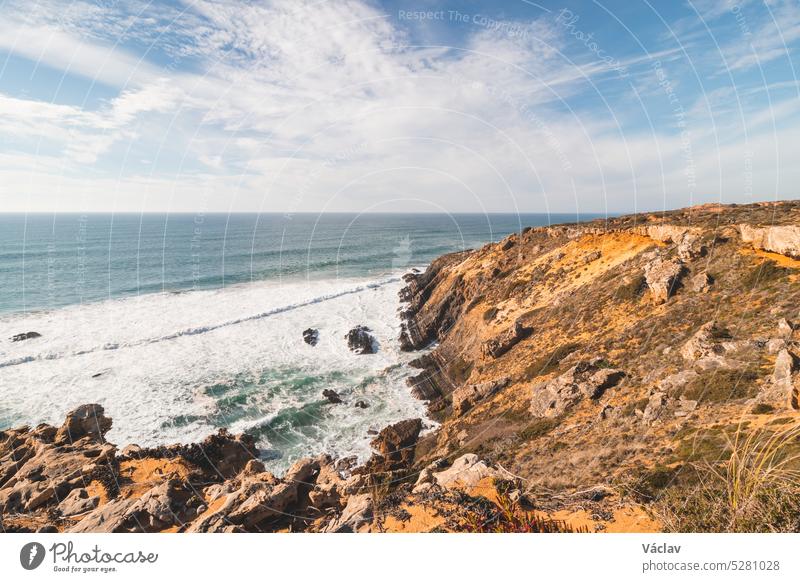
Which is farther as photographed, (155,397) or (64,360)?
(64,360)

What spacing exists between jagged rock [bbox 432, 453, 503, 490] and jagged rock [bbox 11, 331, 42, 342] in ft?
146

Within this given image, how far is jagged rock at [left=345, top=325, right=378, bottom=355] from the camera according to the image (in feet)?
102

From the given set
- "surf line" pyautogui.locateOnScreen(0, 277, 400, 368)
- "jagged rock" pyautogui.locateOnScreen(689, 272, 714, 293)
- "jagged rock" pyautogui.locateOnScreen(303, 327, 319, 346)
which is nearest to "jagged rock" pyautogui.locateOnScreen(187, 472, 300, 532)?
"jagged rock" pyautogui.locateOnScreen(689, 272, 714, 293)

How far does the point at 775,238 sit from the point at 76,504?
3368 cm

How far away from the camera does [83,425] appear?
1902 centimetres

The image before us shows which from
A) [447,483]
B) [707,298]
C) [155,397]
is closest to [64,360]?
[155,397]

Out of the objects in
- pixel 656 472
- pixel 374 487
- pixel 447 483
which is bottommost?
pixel 374 487

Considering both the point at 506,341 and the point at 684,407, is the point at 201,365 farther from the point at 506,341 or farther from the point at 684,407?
the point at 684,407

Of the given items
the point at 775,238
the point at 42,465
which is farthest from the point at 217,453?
the point at 775,238

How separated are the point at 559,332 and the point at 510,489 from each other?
45.2 feet

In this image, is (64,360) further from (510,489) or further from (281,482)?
(510,489)

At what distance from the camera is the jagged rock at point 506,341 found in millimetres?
22500

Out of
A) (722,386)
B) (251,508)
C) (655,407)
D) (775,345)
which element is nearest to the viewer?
(251,508)

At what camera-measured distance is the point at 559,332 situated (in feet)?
68.3
